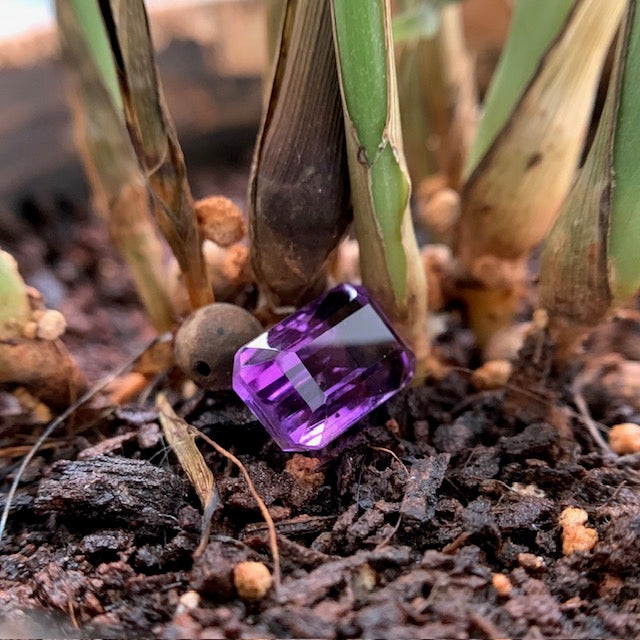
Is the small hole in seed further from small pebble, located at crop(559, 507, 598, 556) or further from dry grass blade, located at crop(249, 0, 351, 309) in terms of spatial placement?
small pebble, located at crop(559, 507, 598, 556)

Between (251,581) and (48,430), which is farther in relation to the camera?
(48,430)

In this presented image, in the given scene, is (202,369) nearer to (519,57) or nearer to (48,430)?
(48,430)

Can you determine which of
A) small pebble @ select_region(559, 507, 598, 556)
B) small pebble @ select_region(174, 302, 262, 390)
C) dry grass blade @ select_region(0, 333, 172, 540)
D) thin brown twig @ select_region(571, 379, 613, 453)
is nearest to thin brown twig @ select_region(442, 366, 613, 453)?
thin brown twig @ select_region(571, 379, 613, 453)

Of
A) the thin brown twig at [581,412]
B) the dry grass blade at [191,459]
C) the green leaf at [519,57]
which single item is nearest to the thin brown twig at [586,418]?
the thin brown twig at [581,412]

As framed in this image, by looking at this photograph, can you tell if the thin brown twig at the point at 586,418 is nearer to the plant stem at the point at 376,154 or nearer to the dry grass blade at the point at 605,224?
the dry grass blade at the point at 605,224

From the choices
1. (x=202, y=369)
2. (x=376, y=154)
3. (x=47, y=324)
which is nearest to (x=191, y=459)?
(x=202, y=369)

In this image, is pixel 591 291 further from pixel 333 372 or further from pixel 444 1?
pixel 444 1
